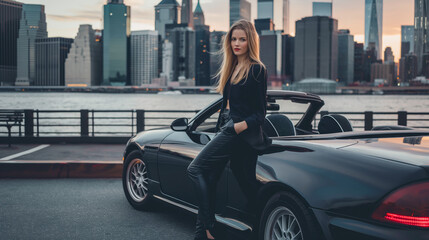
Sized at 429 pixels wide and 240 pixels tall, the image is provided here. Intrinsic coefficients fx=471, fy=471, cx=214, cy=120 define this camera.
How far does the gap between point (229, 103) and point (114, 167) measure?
4.63m

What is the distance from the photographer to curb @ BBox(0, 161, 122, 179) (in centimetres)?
767

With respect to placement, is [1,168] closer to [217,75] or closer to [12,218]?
[12,218]

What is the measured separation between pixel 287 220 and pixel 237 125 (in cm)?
74

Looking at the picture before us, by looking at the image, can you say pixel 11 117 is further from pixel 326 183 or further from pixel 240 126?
pixel 326 183

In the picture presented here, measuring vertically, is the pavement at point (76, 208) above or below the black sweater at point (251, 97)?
below

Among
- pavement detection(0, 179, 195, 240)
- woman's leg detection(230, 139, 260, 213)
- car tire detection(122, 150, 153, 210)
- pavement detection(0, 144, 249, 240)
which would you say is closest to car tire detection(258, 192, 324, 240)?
woman's leg detection(230, 139, 260, 213)

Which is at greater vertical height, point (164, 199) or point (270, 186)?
point (270, 186)

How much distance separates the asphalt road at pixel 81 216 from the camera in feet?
14.8

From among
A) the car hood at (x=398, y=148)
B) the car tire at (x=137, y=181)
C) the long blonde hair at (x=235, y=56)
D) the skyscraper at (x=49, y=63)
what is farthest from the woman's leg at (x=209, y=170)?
the skyscraper at (x=49, y=63)

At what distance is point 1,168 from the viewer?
305 inches

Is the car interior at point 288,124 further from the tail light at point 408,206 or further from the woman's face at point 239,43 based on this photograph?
the tail light at point 408,206

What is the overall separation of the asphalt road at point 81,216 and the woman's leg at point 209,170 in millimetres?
269

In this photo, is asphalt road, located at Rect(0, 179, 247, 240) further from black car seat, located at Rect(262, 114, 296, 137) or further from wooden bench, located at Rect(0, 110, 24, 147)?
wooden bench, located at Rect(0, 110, 24, 147)

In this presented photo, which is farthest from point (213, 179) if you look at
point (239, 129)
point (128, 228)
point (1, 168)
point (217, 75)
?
point (1, 168)
